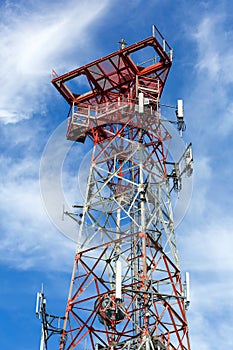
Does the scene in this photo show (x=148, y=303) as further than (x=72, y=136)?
No

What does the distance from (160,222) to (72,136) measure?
28.8ft

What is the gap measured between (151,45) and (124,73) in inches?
99.2

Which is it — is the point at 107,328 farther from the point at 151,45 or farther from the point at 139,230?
the point at 151,45

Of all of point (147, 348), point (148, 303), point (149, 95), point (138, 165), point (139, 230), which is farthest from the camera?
point (149, 95)

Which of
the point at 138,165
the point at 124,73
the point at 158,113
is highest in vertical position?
the point at 124,73

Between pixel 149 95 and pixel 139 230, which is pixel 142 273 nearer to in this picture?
pixel 139 230

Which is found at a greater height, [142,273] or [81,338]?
[142,273]

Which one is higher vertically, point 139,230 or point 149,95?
point 149,95

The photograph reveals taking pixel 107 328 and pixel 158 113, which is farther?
pixel 158 113

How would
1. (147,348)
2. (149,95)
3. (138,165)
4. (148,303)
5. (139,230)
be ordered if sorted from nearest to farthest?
1. (147,348)
2. (148,303)
3. (139,230)
4. (138,165)
5. (149,95)

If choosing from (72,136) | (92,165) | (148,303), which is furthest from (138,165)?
Result: (148,303)

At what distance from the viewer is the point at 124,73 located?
39.8 metres

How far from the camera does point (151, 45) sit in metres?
38.4

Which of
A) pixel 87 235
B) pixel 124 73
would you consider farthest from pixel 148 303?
pixel 124 73
